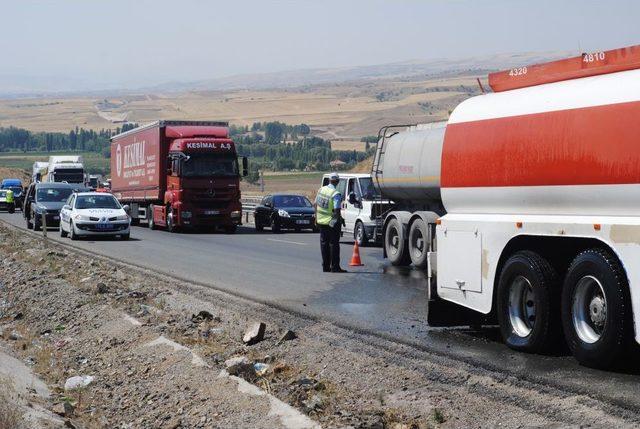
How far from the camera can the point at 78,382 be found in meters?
11.1

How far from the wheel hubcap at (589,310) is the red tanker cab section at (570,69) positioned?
6.16ft

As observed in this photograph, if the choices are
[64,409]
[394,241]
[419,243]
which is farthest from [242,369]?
[394,241]

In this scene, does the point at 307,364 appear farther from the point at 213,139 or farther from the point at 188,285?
the point at 213,139

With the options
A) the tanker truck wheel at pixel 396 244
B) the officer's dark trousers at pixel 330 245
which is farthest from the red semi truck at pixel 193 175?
the officer's dark trousers at pixel 330 245

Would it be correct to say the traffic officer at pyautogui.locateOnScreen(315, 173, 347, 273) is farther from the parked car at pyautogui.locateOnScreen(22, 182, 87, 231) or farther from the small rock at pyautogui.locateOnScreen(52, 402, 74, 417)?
the parked car at pyautogui.locateOnScreen(22, 182, 87, 231)

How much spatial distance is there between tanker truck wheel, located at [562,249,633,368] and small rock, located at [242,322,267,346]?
140 inches

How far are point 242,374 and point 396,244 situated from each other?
1327 centimetres

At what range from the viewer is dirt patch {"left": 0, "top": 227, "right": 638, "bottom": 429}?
8047mm

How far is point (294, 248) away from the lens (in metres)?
27.9

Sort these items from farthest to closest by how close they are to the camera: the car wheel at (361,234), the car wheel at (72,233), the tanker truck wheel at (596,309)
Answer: the car wheel at (72,233), the car wheel at (361,234), the tanker truck wheel at (596,309)

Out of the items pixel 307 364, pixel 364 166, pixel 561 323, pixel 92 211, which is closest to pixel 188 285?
pixel 307 364

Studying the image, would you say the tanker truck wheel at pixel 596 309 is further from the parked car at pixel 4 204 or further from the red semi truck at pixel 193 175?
the parked car at pixel 4 204

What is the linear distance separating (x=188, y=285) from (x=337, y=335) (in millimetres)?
6530

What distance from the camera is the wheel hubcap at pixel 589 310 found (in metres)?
9.33
